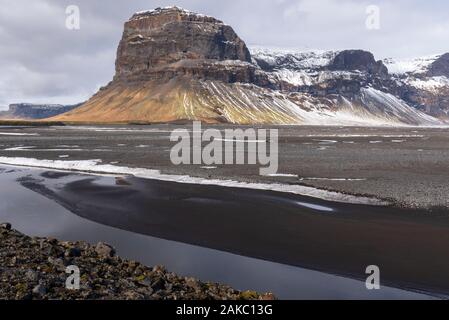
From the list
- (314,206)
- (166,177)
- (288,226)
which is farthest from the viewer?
(166,177)

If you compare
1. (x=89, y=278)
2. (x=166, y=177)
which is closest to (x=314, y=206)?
(x=89, y=278)

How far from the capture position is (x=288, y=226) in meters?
17.7

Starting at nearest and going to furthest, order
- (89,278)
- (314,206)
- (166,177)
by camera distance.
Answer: (89,278) < (314,206) < (166,177)

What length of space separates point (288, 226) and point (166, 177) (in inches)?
605

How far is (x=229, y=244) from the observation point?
15.5 m

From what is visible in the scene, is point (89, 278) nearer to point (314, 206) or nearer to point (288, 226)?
point (288, 226)

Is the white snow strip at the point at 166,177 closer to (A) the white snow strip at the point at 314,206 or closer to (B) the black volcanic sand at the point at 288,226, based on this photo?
(B) the black volcanic sand at the point at 288,226

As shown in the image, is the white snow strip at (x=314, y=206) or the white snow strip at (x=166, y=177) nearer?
the white snow strip at (x=314, y=206)

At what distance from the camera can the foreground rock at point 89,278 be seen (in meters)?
9.66

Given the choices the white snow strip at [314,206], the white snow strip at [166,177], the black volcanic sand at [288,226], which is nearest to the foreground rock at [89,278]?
the black volcanic sand at [288,226]

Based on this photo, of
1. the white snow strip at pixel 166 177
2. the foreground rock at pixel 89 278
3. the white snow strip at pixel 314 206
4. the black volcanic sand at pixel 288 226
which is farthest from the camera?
the white snow strip at pixel 166 177

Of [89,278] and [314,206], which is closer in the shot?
[89,278]

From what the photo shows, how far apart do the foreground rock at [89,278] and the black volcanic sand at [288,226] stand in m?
3.88

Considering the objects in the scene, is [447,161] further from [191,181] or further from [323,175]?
[191,181]
